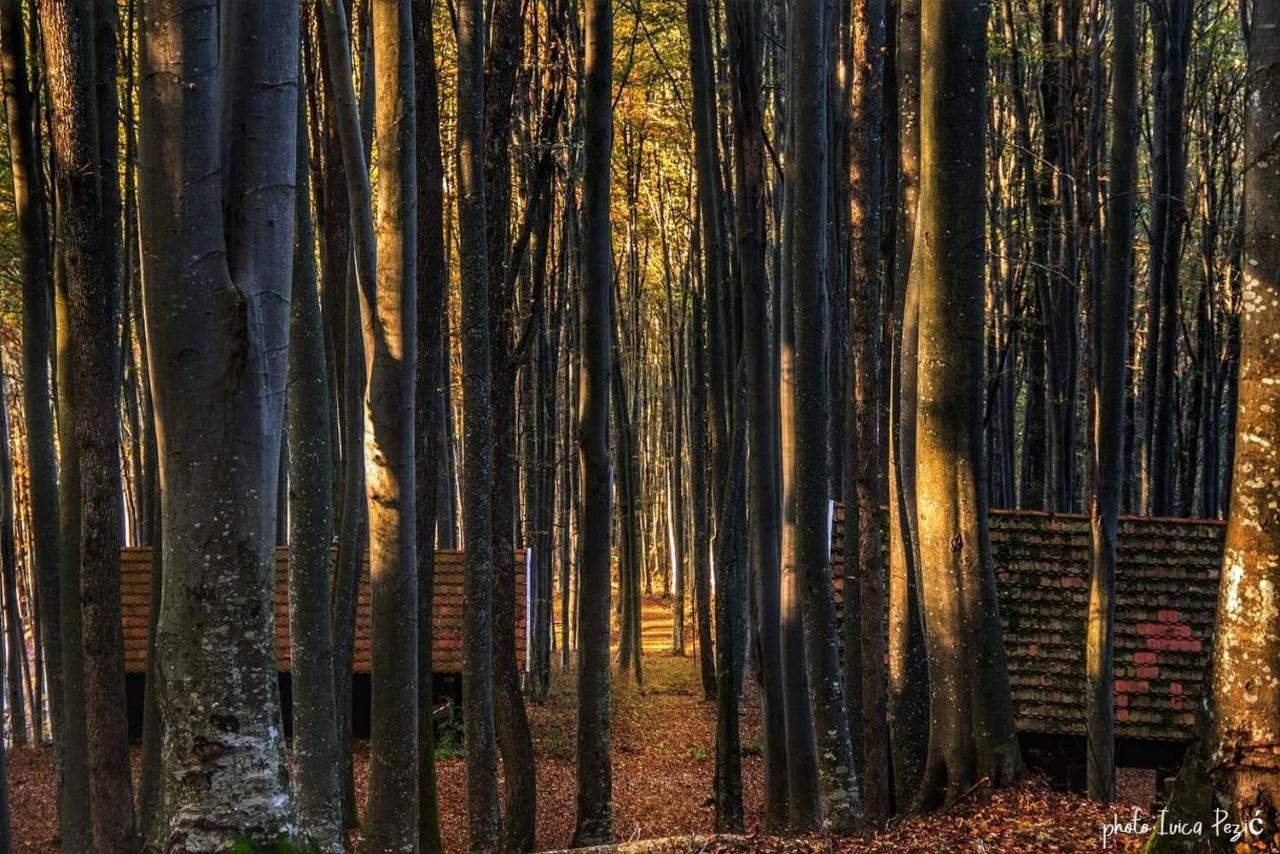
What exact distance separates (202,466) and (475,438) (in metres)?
4.79

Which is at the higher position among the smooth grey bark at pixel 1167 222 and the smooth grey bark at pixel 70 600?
the smooth grey bark at pixel 1167 222

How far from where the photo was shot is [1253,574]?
143 inches

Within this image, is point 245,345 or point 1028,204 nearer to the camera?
point 245,345

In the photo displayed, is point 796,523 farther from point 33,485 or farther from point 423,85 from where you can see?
point 33,485

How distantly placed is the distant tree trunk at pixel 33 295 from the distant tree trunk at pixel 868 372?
19.0ft

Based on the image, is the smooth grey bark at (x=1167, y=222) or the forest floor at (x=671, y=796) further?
the smooth grey bark at (x=1167, y=222)

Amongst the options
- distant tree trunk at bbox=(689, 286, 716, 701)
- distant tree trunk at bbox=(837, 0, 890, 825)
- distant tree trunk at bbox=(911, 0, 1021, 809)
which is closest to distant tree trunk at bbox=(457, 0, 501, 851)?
distant tree trunk at bbox=(837, 0, 890, 825)

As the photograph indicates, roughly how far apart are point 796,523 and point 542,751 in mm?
9428

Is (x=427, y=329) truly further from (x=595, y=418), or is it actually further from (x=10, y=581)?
(x=10, y=581)

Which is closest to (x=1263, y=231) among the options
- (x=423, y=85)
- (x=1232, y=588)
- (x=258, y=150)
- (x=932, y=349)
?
(x=1232, y=588)

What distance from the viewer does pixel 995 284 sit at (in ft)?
62.1

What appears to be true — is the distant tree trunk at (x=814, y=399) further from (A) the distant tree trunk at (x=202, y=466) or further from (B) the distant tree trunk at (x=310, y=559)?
(A) the distant tree trunk at (x=202, y=466)

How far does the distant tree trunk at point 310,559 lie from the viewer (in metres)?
6.22

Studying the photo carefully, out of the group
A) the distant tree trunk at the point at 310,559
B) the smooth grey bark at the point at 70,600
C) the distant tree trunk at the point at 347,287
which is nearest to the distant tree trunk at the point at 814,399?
the distant tree trunk at the point at 347,287
